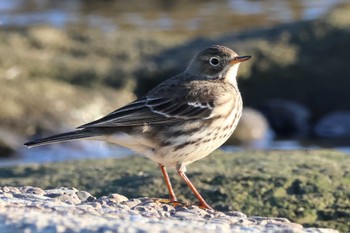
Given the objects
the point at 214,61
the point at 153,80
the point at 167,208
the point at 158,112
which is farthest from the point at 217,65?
the point at 153,80

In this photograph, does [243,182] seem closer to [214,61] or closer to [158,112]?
[214,61]

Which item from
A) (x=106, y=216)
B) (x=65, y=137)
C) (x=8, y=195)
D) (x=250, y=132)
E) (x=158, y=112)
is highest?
(x=250, y=132)

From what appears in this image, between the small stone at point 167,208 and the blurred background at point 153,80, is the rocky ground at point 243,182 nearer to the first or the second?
the small stone at point 167,208

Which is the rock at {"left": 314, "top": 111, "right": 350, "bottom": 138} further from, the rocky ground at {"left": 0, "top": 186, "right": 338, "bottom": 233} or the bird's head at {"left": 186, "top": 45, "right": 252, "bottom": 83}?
the rocky ground at {"left": 0, "top": 186, "right": 338, "bottom": 233}

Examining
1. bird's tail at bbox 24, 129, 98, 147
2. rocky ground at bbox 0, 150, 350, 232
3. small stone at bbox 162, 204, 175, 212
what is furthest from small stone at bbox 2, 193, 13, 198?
rocky ground at bbox 0, 150, 350, 232

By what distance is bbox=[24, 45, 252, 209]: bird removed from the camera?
8.00 m

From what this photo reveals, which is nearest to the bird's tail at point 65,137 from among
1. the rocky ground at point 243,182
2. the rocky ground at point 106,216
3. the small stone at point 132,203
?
the rocky ground at point 106,216

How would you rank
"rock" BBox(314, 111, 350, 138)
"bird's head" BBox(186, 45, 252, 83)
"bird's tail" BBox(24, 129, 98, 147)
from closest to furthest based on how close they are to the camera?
1. "bird's tail" BBox(24, 129, 98, 147)
2. "bird's head" BBox(186, 45, 252, 83)
3. "rock" BBox(314, 111, 350, 138)

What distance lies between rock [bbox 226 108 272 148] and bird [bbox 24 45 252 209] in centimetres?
664

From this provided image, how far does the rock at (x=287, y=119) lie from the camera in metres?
16.2

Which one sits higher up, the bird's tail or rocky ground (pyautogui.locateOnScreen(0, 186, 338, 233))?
the bird's tail

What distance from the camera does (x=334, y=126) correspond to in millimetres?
15773

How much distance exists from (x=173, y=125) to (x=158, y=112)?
173 mm

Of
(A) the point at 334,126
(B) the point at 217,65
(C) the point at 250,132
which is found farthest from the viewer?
(A) the point at 334,126
